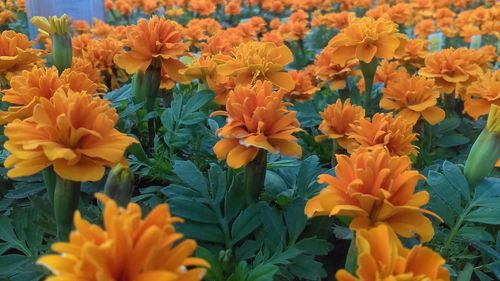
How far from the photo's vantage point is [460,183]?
77cm

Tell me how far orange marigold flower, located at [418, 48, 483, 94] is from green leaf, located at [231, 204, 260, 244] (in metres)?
0.66

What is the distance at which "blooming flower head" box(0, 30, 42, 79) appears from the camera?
3.16 feet

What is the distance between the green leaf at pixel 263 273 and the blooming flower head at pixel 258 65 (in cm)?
37

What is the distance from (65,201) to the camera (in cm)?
60

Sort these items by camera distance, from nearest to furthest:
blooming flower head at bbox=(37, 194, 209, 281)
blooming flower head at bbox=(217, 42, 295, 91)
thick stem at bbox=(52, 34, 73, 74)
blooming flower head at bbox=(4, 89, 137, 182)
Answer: blooming flower head at bbox=(37, 194, 209, 281)
blooming flower head at bbox=(4, 89, 137, 182)
blooming flower head at bbox=(217, 42, 295, 91)
thick stem at bbox=(52, 34, 73, 74)

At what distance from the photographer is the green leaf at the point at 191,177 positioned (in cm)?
73

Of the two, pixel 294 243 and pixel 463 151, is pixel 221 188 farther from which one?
pixel 463 151

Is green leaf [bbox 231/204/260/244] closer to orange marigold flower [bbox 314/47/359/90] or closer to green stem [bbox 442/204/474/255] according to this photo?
green stem [bbox 442/204/474/255]

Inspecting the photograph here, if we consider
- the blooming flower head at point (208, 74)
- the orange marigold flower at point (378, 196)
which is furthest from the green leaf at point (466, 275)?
the blooming flower head at point (208, 74)

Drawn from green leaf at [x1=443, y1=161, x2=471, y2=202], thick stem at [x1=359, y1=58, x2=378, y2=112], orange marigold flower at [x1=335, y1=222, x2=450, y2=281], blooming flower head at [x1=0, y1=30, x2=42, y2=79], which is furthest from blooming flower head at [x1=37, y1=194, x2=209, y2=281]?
thick stem at [x1=359, y1=58, x2=378, y2=112]

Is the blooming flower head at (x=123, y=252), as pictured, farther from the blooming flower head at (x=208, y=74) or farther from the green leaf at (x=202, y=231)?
the blooming flower head at (x=208, y=74)

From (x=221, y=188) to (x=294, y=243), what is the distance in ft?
0.41

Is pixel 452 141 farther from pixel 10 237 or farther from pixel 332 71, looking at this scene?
pixel 10 237

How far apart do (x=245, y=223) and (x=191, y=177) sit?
10 cm
